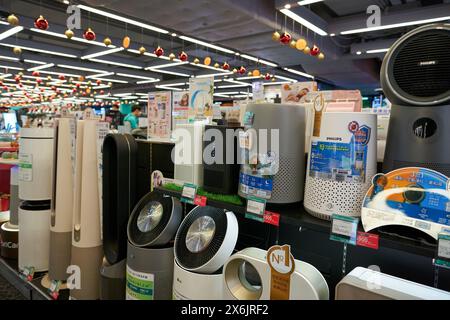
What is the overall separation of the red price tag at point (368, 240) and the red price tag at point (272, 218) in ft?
0.83

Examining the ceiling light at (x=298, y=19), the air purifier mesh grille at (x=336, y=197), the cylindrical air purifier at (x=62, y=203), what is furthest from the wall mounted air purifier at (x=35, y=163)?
the ceiling light at (x=298, y=19)


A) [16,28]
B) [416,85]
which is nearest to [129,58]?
[16,28]

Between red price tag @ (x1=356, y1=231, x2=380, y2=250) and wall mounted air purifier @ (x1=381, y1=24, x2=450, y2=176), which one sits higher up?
wall mounted air purifier @ (x1=381, y1=24, x2=450, y2=176)

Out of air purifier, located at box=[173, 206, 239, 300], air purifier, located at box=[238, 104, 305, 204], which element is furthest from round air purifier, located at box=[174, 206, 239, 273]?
air purifier, located at box=[238, 104, 305, 204]

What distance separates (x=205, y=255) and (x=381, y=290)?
67 cm

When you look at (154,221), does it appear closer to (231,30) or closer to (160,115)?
(160,115)

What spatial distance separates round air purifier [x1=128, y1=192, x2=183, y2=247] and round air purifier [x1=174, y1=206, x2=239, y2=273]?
0.29 ft

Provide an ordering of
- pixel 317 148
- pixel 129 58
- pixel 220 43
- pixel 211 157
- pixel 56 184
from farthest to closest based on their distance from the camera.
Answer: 1. pixel 129 58
2. pixel 220 43
3. pixel 56 184
4. pixel 211 157
5. pixel 317 148

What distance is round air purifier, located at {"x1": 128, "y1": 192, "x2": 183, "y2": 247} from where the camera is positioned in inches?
60.6

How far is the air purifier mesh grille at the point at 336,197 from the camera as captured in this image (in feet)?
3.01

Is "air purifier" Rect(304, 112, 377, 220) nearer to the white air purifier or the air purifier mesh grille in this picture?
the air purifier mesh grille

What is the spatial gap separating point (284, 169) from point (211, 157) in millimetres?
341

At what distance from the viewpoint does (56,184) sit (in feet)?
7.29
